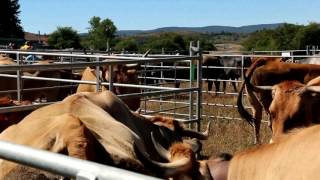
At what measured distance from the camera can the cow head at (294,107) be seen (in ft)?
25.5

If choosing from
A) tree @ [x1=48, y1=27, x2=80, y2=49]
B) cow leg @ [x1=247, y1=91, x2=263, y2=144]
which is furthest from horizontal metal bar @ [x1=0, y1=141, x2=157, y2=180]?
tree @ [x1=48, y1=27, x2=80, y2=49]

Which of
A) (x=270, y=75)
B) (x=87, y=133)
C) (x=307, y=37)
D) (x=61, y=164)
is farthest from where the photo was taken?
(x=307, y=37)

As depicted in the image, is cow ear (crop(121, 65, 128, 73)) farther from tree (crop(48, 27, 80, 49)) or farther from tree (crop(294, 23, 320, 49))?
→ tree (crop(48, 27, 80, 49))

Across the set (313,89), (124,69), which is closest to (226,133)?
(124,69)

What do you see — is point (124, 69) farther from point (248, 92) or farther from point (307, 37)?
point (307, 37)

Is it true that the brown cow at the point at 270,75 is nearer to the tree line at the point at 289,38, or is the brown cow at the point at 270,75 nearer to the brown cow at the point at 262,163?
the brown cow at the point at 262,163

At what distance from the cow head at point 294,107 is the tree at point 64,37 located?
4244 cm

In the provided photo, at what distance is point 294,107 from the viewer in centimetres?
784

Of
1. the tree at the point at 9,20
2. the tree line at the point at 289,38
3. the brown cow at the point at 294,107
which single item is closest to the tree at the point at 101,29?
the tree at the point at 9,20

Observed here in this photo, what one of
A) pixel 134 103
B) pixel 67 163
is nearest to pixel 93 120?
pixel 67 163

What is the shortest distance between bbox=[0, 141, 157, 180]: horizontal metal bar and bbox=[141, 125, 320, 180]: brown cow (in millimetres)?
1757

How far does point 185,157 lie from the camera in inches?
171

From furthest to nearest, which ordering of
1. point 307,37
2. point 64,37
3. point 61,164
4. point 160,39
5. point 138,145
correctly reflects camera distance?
point 160,39 → point 64,37 → point 307,37 → point 138,145 → point 61,164

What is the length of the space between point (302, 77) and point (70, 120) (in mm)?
6927
